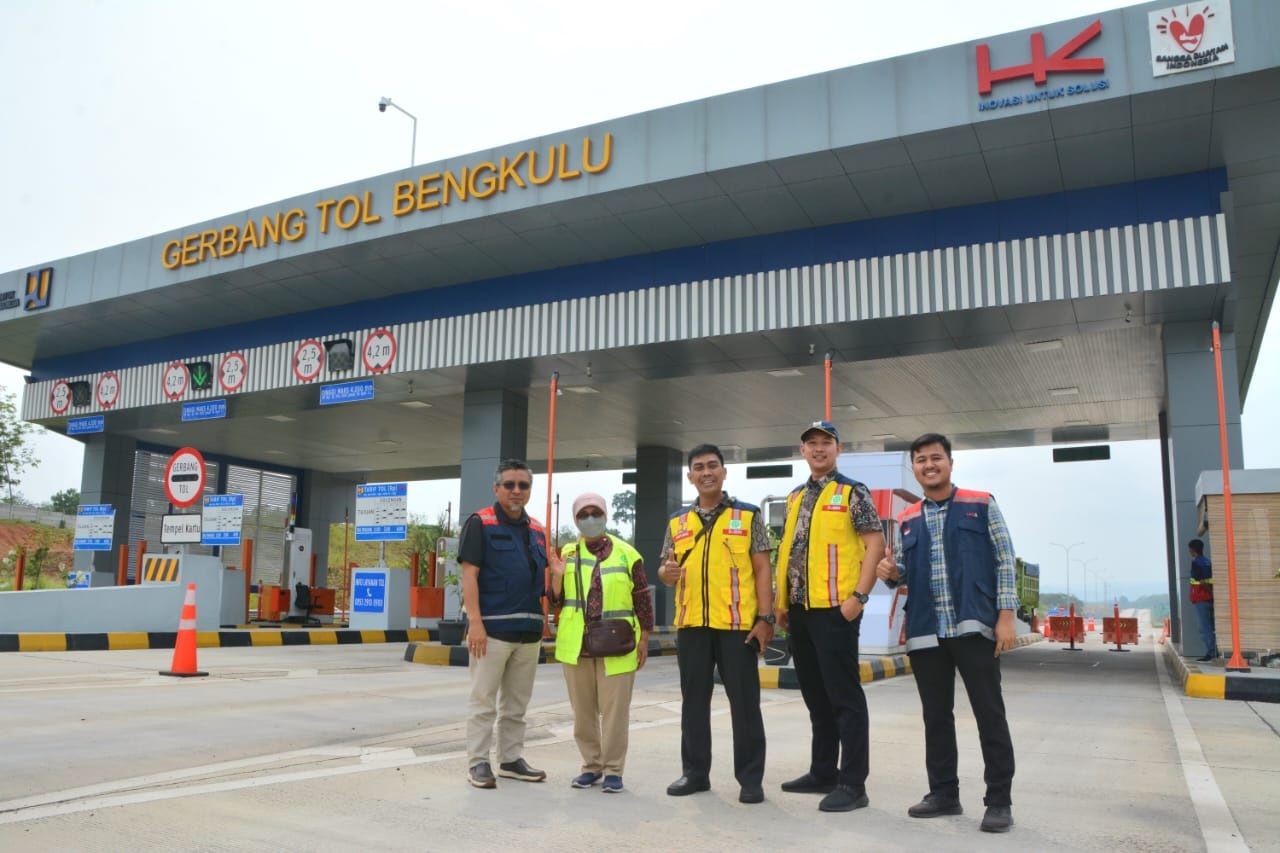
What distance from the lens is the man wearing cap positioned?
4.32 metres

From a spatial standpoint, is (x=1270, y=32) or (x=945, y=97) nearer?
(x=1270, y=32)

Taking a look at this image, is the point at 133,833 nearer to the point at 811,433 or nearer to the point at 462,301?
the point at 811,433

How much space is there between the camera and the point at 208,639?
1542 cm

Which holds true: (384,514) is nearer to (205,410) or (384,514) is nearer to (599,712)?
(205,410)

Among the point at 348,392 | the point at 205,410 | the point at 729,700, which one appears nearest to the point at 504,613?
the point at 729,700

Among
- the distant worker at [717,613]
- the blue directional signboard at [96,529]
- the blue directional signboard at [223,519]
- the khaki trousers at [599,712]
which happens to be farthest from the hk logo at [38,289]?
the distant worker at [717,613]

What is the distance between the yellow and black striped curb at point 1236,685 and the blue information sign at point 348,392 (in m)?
11.6

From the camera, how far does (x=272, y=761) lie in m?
5.15

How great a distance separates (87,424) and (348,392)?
24.6 feet

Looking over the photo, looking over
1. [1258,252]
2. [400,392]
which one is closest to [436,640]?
[400,392]

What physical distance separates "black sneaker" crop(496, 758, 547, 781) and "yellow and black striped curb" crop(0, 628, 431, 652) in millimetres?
10146

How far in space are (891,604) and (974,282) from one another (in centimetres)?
518

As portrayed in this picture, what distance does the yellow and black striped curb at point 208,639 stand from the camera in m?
13.4

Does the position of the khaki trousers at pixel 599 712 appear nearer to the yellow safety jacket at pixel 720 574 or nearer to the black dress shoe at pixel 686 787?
the black dress shoe at pixel 686 787
